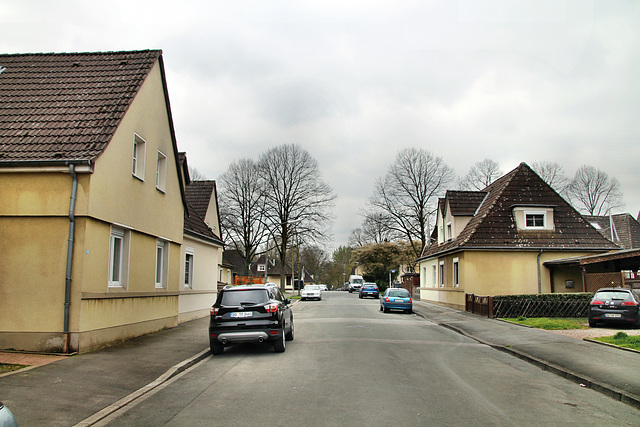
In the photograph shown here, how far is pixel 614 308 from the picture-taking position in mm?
17875

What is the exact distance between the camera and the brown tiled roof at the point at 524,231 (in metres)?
27.6

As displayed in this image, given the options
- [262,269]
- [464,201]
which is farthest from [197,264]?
[262,269]

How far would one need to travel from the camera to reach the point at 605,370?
33.4 ft

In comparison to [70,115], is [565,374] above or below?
below

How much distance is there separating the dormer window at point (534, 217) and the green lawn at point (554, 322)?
7681mm

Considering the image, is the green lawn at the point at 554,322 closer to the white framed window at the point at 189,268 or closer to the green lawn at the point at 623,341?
the green lawn at the point at 623,341

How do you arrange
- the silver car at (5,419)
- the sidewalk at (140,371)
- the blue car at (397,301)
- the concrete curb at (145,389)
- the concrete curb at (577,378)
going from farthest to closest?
the blue car at (397,301)
the concrete curb at (577,378)
the sidewalk at (140,371)
the concrete curb at (145,389)
the silver car at (5,419)

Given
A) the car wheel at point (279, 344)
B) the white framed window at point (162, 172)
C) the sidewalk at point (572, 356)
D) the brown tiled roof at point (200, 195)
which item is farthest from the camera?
the brown tiled roof at point (200, 195)

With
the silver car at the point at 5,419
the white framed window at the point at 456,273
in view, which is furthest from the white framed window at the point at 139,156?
the white framed window at the point at 456,273

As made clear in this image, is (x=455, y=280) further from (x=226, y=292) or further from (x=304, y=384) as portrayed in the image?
(x=304, y=384)

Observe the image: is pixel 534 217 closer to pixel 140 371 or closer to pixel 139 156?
pixel 139 156

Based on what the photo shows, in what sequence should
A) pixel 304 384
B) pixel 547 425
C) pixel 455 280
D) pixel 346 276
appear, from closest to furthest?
1. pixel 547 425
2. pixel 304 384
3. pixel 455 280
4. pixel 346 276

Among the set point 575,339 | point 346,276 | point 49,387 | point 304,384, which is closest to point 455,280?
point 575,339

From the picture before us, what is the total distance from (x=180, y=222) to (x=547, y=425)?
48.7ft
